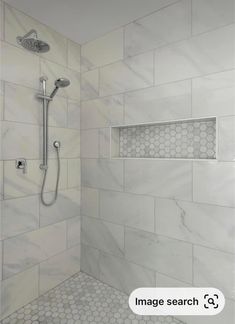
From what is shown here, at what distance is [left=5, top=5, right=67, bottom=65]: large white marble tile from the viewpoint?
1.47 m

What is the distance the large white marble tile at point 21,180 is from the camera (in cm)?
146

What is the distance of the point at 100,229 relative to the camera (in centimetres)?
185

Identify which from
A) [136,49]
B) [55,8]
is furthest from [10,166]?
[136,49]

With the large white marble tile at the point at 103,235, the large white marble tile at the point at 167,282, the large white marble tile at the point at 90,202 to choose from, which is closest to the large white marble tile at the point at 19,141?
the large white marble tile at the point at 90,202

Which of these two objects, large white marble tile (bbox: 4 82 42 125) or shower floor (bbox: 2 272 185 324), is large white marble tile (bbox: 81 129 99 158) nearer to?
large white marble tile (bbox: 4 82 42 125)

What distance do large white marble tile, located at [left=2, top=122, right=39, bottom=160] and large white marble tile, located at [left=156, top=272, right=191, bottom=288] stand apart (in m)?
1.29

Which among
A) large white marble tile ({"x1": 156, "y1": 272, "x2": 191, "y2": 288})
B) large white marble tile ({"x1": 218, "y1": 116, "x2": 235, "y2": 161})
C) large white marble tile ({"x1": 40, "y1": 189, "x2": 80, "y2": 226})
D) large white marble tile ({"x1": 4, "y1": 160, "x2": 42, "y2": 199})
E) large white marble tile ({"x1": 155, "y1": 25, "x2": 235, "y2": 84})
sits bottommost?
large white marble tile ({"x1": 156, "y1": 272, "x2": 191, "y2": 288})

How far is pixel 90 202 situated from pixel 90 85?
1.08 meters

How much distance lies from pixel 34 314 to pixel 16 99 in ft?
5.02

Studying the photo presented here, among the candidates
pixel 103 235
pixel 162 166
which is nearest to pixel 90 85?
pixel 162 166

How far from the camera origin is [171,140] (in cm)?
155

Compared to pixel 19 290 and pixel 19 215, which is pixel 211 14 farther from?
pixel 19 290

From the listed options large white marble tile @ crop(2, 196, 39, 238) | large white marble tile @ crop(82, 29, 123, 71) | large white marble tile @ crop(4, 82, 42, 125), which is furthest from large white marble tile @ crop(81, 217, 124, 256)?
large white marble tile @ crop(82, 29, 123, 71)

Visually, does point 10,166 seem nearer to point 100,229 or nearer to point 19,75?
point 19,75
